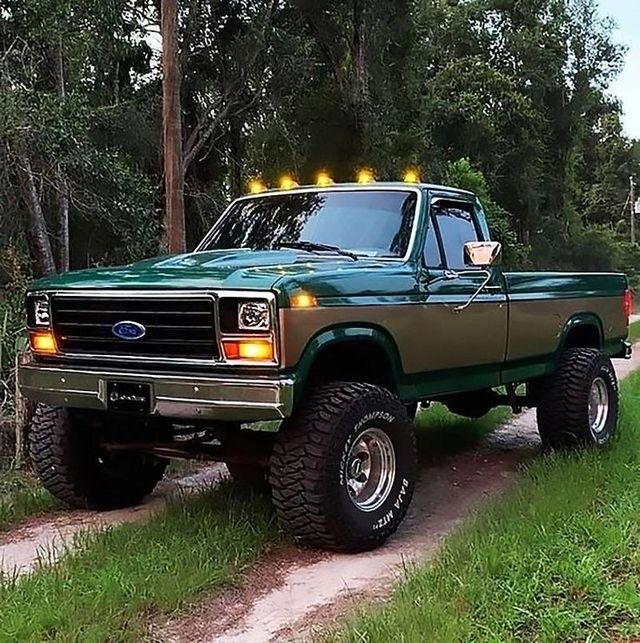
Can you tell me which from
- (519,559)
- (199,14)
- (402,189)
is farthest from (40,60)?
(519,559)

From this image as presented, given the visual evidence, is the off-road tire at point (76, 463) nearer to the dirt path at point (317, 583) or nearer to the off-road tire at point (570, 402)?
the dirt path at point (317, 583)

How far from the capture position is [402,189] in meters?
5.97

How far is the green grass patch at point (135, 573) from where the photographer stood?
144 inches

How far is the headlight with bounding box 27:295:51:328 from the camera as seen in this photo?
513 cm

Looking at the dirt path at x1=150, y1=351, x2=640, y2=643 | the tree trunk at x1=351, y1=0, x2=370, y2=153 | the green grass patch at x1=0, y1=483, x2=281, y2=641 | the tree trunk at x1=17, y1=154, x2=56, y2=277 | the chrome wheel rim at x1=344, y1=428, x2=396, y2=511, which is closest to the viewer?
the green grass patch at x1=0, y1=483, x2=281, y2=641

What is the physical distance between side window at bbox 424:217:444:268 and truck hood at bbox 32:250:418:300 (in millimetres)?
378

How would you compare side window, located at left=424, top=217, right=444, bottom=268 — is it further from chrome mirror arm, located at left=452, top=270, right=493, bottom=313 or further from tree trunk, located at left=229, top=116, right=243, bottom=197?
tree trunk, located at left=229, top=116, right=243, bottom=197

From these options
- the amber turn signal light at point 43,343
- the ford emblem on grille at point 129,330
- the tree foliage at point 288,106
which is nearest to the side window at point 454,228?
the ford emblem on grille at point 129,330

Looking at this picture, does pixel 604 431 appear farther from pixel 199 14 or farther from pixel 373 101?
pixel 373 101

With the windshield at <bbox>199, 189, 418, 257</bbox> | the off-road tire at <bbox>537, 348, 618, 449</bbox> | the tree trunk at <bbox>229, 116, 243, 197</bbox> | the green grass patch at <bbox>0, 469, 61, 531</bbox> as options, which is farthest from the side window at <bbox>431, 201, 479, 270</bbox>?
the tree trunk at <bbox>229, 116, 243, 197</bbox>

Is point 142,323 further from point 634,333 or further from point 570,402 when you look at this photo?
point 634,333

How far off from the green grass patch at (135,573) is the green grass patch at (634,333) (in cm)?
1414

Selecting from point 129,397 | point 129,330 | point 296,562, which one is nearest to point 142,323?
point 129,330

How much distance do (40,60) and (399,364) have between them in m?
8.89
